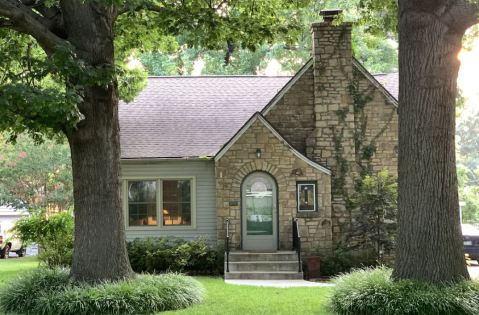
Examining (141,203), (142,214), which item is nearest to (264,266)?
(142,214)

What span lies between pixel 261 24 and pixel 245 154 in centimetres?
485

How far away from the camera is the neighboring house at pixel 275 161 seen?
1600 cm

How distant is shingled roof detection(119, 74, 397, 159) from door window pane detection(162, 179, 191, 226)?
926mm

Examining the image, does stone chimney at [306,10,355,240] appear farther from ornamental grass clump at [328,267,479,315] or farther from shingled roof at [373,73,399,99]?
ornamental grass clump at [328,267,479,315]

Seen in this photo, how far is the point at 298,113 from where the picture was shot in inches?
668

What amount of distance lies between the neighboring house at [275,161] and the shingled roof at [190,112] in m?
0.06

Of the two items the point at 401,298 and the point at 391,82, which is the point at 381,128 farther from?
the point at 401,298

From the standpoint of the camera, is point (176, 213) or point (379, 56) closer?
point (176, 213)

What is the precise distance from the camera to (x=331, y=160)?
16.6 meters

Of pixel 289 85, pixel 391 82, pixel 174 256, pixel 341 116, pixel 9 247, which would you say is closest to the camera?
pixel 174 256

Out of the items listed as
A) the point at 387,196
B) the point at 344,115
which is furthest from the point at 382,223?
the point at 344,115

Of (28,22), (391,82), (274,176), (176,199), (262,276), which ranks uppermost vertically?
(391,82)

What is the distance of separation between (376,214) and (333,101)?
A: 370 cm

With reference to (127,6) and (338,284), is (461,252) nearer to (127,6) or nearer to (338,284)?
(338,284)
